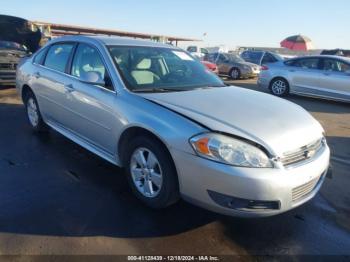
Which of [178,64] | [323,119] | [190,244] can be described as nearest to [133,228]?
[190,244]

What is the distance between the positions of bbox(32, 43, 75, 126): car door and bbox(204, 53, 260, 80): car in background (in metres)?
12.6

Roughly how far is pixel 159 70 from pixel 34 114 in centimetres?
268

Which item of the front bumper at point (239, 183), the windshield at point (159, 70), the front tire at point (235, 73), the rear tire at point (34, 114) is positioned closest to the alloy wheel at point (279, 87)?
the front tire at point (235, 73)

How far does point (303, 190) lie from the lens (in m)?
2.91

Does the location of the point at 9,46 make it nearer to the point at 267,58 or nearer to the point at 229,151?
the point at 229,151

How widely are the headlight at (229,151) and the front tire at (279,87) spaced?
930 cm

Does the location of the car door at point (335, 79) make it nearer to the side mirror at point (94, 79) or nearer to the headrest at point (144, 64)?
the headrest at point (144, 64)

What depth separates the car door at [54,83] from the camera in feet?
14.9

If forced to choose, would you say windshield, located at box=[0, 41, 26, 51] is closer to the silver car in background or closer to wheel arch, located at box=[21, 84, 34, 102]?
wheel arch, located at box=[21, 84, 34, 102]

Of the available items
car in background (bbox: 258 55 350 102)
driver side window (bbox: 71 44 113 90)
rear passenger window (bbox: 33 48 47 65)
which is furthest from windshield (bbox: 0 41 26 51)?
car in background (bbox: 258 55 350 102)

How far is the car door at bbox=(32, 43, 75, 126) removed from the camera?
178 inches

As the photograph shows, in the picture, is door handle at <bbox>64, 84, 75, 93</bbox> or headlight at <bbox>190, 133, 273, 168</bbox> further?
door handle at <bbox>64, 84, 75, 93</bbox>

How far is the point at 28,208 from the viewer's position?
3303 mm

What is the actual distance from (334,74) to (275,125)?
836 cm
